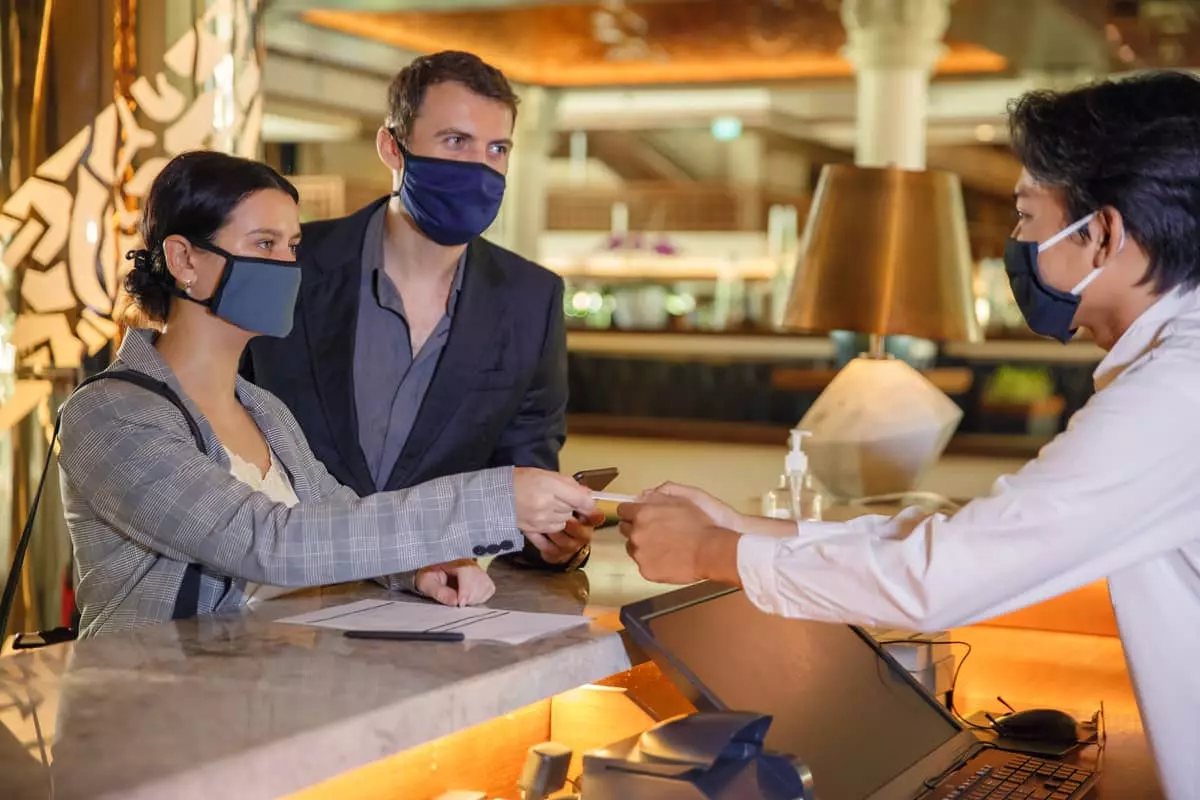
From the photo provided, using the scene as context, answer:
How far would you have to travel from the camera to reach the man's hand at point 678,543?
1605 millimetres

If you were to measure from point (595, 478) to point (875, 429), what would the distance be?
1.75m

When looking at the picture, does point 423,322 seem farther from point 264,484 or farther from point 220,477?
point 220,477

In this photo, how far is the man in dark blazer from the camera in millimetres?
2545

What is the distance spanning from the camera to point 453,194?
8.33 ft

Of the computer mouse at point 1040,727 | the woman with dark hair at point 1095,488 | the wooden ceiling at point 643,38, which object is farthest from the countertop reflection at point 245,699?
the wooden ceiling at point 643,38

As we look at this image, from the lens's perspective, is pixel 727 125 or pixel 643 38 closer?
pixel 643 38

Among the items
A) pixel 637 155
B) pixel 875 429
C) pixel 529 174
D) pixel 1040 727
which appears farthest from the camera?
pixel 637 155

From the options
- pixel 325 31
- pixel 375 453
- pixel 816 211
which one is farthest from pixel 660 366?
pixel 375 453

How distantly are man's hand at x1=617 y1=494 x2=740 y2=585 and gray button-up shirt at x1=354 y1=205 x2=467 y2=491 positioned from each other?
92 cm

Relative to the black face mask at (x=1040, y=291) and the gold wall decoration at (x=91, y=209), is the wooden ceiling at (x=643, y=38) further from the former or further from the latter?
the black face mask at (x=1040, y=291)

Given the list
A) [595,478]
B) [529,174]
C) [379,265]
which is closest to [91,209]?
[379,265]

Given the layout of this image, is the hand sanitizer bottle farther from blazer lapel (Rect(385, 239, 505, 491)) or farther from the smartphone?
the smartphone

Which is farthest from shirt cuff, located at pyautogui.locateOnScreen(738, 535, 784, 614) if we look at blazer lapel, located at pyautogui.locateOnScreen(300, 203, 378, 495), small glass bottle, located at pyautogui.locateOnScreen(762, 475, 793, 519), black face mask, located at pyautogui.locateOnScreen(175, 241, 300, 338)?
small glass bottle, located at pyautogui.locateOnScreen(762, 475, 793, 519)

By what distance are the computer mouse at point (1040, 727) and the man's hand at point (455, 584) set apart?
734mm
